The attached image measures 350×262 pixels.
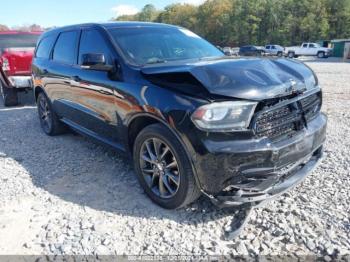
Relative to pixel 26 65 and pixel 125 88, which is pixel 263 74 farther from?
pixel 26 65

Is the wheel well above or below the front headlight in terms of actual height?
below

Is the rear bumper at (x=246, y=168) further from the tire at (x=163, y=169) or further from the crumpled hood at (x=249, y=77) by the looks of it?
the crumpled hood at (x=249, y=77)

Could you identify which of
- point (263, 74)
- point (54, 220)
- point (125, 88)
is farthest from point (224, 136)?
point (54, 220)

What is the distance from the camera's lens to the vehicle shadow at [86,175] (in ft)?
10.8

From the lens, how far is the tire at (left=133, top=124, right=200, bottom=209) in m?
2.92

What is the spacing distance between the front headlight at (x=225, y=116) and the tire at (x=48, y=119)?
145 inches

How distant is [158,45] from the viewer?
4.04 meters

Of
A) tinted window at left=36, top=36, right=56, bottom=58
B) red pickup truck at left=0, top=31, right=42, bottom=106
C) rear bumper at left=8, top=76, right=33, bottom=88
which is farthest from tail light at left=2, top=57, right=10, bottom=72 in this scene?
tinted window at left=36, top=36, right=56, bottom=58

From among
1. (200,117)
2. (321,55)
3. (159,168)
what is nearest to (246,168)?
(200,117)

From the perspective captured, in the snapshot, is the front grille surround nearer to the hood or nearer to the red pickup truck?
the red pickup truck

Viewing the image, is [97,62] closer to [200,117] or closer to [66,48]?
[200,117]

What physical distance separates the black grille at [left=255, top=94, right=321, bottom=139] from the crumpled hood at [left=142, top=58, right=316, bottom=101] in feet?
0.43

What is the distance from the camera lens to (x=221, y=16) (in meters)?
76.5

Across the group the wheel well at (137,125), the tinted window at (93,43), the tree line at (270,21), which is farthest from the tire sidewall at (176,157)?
the tree line at (270,21)
